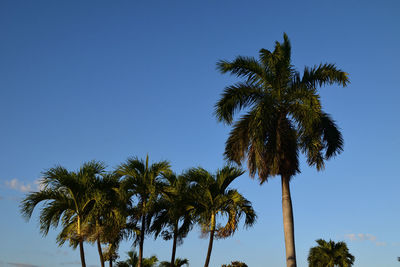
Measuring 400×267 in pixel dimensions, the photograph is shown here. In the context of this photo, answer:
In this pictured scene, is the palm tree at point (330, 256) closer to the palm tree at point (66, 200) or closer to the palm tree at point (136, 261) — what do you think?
the palm tree at point (136, 261)

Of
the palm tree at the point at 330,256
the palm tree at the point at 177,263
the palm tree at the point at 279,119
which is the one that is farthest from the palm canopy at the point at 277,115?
the palm tree at the point at 330,256

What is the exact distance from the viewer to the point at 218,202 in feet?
65.8

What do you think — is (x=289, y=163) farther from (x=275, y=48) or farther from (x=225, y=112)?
(x=275, y=48)

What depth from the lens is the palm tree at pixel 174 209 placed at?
2106cm

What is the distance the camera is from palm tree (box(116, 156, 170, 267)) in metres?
20.7

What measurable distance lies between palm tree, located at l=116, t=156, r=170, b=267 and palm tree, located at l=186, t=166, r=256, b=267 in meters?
2.02

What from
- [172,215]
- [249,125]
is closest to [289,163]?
[249,125]

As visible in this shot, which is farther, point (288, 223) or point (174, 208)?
point (174, 208)

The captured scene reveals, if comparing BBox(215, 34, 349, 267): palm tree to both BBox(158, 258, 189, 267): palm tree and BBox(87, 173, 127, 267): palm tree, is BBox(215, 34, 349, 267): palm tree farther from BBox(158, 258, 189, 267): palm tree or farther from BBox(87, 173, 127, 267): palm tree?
BBox(158, 258, 189, 267): palm tree

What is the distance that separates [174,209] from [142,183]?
2.20 meters

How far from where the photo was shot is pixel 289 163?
15477 millimetres

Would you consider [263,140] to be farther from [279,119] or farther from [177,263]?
[177,263]

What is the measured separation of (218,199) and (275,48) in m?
8.07

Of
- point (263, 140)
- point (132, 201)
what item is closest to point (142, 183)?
point (132, 201)
